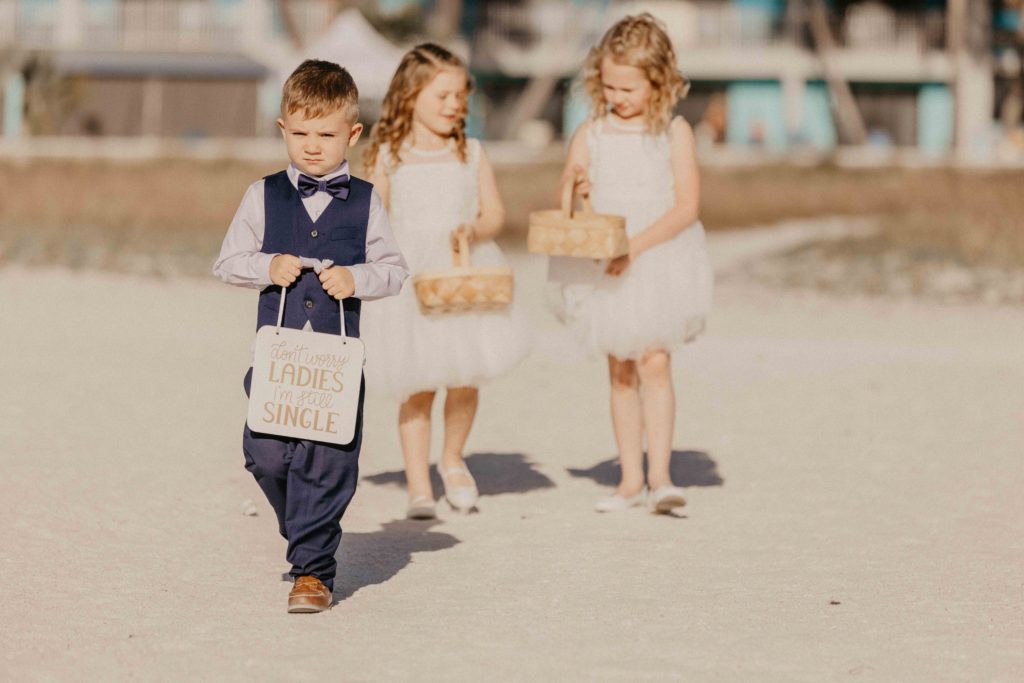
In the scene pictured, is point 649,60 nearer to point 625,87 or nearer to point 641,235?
point 625,87

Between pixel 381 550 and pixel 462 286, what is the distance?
38.6 inches

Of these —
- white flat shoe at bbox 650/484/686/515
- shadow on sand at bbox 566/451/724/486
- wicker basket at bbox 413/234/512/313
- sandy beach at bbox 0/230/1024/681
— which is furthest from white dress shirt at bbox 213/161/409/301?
shadow on sand at bbox 566/451/724/486

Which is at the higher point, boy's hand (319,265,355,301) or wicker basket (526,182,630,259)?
wicker basket (526,182,630,259)

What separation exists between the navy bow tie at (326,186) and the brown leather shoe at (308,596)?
1.06m

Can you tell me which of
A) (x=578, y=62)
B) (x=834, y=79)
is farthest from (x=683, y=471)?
(x=834, y=79)

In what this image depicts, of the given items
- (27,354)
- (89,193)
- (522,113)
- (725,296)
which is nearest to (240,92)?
(522,113)

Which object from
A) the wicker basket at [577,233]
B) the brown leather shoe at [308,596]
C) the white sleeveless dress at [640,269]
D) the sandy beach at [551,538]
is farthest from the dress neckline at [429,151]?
the brown leather shoe at [308,596]

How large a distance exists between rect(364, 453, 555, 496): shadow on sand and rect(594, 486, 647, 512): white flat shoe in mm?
530

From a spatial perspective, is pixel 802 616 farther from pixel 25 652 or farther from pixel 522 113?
pixel 522 113

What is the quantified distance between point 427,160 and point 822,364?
5404 millimetres

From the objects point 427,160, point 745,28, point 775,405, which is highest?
point 745,28

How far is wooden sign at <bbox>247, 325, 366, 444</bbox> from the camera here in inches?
201

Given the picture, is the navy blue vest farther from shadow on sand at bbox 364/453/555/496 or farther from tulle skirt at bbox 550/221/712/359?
shadow on sand at bbox 364/453/555/496

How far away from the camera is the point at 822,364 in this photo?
459 inches
